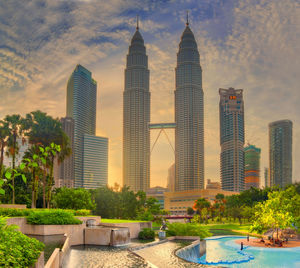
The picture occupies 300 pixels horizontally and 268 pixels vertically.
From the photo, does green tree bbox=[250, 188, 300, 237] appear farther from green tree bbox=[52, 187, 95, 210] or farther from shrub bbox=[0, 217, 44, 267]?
shrub bbox=[0, 217, 44, 267]

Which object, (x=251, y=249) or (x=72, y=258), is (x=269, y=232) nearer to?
(x=251, y=249)

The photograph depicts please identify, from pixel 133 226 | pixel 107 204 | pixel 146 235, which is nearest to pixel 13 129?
pixel 133 226

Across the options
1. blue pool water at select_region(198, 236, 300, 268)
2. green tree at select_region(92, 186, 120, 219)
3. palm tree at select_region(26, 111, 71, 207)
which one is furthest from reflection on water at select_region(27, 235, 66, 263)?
green tree at select_region(92, 186, 120, 219)

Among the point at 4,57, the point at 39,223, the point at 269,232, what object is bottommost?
the point at 269,232

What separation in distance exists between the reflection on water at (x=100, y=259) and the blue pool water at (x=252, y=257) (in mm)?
12312

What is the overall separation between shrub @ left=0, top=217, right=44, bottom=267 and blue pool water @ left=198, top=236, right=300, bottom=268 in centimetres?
2318

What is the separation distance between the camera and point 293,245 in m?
44.0

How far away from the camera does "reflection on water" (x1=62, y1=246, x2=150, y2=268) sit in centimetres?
1744

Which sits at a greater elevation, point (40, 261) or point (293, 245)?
point (40, 261)

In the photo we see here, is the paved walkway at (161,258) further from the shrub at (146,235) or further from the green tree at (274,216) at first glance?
the green tree at (274,216)

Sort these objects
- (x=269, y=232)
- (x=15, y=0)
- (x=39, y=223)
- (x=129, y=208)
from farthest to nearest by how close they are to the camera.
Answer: (x=129, y=208)
(x=269, y=232)
(x=15, y=0)
(x=39, y=223)

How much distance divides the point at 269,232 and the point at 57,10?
47.4m

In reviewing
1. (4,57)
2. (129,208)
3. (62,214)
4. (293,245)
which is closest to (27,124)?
(4,57)

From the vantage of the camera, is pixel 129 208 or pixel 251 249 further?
pixel 129 208
